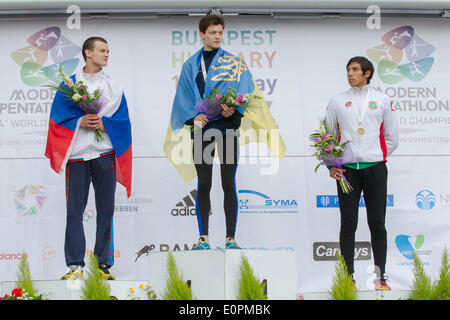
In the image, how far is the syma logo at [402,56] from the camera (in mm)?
5711

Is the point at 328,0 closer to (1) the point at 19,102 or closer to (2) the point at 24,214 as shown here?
(1) the point at 19,102

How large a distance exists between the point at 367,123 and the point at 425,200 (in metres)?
1.39

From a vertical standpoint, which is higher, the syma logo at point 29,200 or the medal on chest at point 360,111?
the medal on chest at point 360,111

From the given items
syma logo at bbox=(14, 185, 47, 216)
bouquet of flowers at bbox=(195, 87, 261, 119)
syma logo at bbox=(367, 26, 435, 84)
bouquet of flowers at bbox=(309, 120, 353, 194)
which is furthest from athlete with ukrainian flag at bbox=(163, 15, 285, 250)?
syma logo at bbox=(367, 26, 435, 84)

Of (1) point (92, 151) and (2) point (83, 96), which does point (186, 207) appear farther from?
(2) point (83, 96)

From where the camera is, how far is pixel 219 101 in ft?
14.3

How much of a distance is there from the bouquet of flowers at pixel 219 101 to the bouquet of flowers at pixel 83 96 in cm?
77

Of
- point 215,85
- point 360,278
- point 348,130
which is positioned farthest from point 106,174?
point 360,278

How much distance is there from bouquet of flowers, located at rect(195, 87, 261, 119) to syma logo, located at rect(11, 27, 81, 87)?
1797 millimetres

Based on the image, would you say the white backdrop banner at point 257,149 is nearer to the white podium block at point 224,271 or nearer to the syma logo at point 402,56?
the syma logo at point 402,56

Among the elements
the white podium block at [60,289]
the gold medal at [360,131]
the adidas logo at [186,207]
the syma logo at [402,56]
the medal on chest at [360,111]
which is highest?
the syma logo at [402,56]

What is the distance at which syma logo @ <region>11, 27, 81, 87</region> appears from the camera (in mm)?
A: 5586

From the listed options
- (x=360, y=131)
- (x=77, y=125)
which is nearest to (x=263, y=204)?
(x=360, y=131)

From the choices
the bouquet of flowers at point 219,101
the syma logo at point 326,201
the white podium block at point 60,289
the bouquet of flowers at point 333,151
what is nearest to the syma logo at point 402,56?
the syma logo at point 326,201
